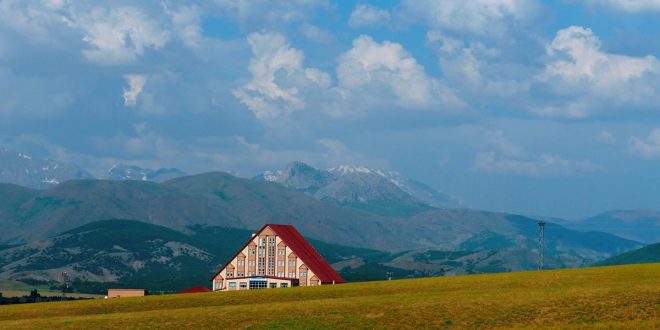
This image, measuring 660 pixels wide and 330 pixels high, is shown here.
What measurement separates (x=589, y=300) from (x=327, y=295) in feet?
117

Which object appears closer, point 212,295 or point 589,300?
point 589,300

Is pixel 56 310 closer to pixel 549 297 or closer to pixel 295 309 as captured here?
pixel 295 309

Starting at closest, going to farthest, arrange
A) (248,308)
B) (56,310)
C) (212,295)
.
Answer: (248,308) → (56,310) → (212,295)

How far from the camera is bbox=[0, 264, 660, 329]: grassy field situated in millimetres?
87250

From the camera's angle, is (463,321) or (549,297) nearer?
(463,321)

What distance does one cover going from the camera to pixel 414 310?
9362 cm

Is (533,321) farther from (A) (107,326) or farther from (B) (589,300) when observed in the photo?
(A) (107,326)

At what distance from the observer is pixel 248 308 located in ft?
331

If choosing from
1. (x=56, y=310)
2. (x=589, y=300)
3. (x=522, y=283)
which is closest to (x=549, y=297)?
(x=589, y=300)

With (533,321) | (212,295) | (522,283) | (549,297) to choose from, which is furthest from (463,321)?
(212,295)

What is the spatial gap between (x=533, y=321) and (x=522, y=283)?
31.4 m

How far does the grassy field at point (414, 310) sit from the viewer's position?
286 ft

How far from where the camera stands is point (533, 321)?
8650 cm

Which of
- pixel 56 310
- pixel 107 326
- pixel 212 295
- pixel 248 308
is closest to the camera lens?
pixel 107 326
